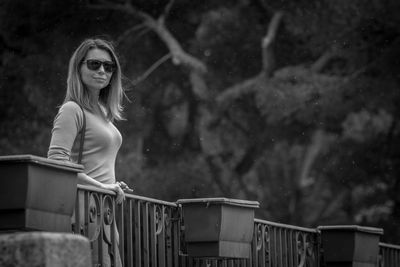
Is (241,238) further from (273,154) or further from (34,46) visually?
(273,154)

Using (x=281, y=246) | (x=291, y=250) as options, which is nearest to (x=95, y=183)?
(x=281, y=246)

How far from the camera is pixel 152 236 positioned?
6230 millimetres

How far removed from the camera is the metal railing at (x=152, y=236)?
533cm

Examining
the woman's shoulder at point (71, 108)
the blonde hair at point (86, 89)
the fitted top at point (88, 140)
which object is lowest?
the fitted top at point (88, 140)

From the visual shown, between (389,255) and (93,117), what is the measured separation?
497 cm

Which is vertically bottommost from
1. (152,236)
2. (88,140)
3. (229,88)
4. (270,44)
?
(152,236)

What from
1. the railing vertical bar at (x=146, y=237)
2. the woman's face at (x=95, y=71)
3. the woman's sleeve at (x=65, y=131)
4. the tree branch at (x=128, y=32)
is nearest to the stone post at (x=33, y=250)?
the woman's sleeve at (x=65, y=131)

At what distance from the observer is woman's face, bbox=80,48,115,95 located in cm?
548

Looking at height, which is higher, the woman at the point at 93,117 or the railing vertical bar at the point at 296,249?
the woman at the point at 93,117

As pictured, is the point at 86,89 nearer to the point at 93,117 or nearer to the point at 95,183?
the point at 93,117

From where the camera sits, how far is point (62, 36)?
2109cm

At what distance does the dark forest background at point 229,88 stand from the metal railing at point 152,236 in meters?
11.4

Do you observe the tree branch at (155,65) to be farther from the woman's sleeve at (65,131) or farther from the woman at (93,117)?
the woman's sleeve at (65,131)

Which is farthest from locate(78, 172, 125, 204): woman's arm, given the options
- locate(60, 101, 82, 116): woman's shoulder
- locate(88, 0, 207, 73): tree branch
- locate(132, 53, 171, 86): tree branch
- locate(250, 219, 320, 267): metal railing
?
locate(132, 53, 171, 86): tree branch
